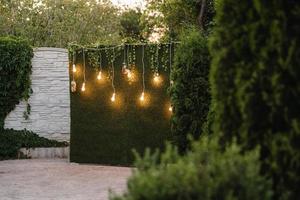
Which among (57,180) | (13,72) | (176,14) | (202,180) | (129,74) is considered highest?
(176,14)

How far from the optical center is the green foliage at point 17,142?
1345cm

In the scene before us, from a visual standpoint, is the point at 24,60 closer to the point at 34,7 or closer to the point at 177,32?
the point at 177,32

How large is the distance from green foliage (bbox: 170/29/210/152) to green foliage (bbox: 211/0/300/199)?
5390 millimetres

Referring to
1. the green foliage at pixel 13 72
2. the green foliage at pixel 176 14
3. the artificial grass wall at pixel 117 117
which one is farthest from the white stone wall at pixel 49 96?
the green foliage at pixel 176 14

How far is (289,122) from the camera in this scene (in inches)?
130

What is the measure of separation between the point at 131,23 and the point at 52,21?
6263 mm

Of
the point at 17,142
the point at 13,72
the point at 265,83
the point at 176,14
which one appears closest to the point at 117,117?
the point at 17,142

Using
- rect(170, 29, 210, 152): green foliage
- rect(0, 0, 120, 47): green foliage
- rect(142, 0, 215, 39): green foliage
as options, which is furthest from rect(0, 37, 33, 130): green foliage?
rect(0, 0, 120, 47): green foliage

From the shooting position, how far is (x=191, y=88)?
9180mm

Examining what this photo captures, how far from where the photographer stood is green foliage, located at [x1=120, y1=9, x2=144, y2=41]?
30.2 meters

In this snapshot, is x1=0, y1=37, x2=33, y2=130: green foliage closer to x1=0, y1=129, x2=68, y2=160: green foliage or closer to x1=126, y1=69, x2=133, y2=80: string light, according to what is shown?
x1=0, y1=129, x2=68, y2=160: green foliage

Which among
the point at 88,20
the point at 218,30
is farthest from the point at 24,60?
the point at 88,20

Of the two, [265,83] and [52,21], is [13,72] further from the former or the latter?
[52,21]

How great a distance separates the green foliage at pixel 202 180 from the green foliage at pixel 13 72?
36.3 ft
